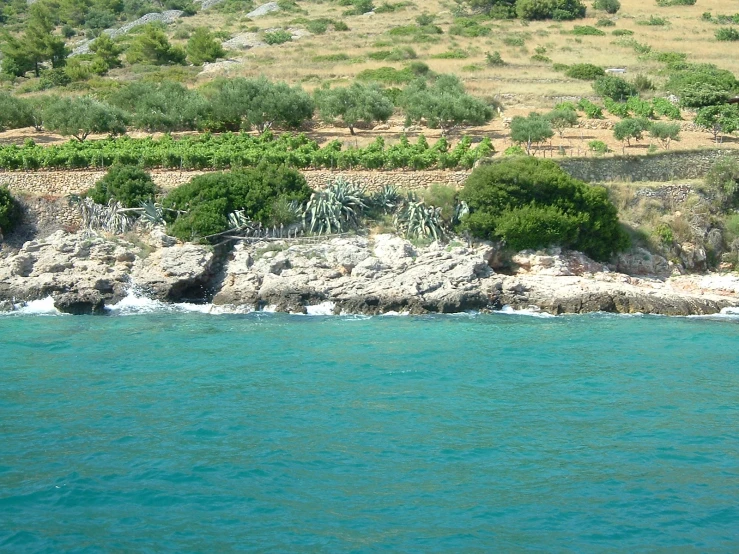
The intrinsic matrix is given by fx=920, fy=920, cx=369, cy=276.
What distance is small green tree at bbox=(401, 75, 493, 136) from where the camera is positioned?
46.7 m

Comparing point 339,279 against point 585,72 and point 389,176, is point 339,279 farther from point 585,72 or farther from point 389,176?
point 585,72

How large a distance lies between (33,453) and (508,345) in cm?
1447

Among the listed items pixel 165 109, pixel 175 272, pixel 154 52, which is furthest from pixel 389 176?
pixel 154 52

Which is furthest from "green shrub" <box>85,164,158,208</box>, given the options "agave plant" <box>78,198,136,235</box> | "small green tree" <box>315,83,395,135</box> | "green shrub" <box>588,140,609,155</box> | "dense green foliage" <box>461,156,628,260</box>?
"green shrub" <box>588,140,609,155</box>

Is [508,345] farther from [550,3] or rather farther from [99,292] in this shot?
[550,3]

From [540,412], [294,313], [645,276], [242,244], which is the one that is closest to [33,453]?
[540,412]

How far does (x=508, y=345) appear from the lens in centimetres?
2841

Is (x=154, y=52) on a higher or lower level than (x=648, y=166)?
higher

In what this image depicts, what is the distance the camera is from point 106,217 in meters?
38.2

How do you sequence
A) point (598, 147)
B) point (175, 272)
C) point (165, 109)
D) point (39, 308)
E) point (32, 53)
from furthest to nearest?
point (32, 53), point (165, 109), point (598, 147), point (175, 272), point (39, 308)

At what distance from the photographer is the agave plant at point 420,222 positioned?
37.0m

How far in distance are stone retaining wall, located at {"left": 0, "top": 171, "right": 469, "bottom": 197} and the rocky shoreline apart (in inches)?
141

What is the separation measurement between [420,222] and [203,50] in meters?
43.0

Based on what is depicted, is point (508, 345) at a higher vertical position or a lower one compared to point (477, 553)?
lower
